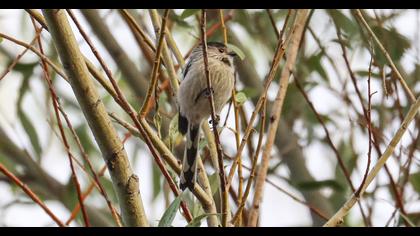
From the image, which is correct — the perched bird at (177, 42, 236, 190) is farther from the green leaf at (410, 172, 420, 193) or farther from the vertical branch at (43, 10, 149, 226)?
the green leaf at (410, 172, 420, 193)

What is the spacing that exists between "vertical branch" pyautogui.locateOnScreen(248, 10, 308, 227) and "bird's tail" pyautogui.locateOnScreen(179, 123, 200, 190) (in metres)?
0.21

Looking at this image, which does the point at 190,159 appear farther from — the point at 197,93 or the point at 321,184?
the point at 321,184

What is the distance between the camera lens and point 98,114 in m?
1.91

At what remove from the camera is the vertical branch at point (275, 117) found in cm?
221

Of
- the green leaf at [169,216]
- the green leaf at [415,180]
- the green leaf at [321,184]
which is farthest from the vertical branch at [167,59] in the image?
the green leaf at [415,180]

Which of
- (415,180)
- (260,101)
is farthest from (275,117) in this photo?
(415,180)

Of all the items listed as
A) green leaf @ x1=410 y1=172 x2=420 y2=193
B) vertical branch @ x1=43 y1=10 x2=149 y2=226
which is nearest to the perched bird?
vertical branch @ x1=43 y1=10 x2=149 y2=226

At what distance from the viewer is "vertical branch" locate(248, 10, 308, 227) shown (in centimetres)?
221

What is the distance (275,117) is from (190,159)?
0.39m

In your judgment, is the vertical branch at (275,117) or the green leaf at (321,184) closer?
the vertical branch at (275,117)

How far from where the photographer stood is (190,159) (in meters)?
2.58

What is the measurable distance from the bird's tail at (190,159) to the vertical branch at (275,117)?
21 centimetres

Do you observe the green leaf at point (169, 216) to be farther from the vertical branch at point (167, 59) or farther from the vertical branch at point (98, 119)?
the vertical branch at point (167, 59)

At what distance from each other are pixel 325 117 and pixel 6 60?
7.24 ft
